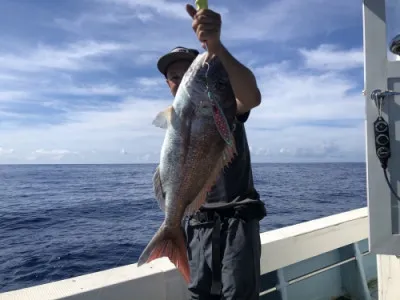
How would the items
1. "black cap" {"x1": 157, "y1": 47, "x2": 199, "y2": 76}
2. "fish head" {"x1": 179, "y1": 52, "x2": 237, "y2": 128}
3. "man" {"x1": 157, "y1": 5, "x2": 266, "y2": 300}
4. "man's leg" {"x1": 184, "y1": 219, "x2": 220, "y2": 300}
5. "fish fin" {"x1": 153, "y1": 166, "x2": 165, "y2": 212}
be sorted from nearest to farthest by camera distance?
"fish head" {"x1": 179, "y1": 52, "x2": 237, "y2": 128}
"fish fin" {"x1": 153, "y1": 166, "x2": 165, "y2": 212}
"man" {"x1": 157, "y1": 5, "x2": 266, "y2": 300}
"man's leg" {"x1": 184, "y1": 219, "x2": 220, "y2": 300}
"black cap" {"x1": 157, "y1": 47, "x2": 199, "y2": 76}

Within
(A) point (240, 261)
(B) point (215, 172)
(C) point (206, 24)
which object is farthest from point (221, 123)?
(A) point (240, 261)

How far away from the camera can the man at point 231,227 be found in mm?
2412

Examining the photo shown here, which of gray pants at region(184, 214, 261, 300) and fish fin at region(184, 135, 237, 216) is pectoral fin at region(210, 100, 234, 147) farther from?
gray pants at region(184, 214, 261, 300)

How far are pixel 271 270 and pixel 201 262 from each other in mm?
1582

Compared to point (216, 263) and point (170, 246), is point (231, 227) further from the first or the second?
point (170, 246)

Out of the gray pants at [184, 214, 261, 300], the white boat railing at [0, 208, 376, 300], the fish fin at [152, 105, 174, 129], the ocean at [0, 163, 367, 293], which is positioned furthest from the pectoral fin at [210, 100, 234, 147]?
the ocean at [0, 163, 367, 293]

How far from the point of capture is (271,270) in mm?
3916

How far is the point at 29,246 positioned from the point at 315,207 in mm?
14279

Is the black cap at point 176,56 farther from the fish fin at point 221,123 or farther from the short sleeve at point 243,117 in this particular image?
the fish fin at point 221,123

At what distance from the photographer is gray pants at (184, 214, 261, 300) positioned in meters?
2.43

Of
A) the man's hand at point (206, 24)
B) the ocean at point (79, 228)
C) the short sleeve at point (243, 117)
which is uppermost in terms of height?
the man's hand at point (206, 24)

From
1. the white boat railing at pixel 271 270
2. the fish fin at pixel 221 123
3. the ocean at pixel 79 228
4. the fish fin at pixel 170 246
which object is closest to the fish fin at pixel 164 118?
the fish fin at pixel 221 123

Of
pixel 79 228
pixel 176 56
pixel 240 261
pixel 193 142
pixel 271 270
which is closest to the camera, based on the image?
pixel 193 142

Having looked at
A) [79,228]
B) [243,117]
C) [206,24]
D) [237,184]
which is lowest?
[79,228]
